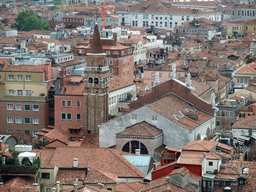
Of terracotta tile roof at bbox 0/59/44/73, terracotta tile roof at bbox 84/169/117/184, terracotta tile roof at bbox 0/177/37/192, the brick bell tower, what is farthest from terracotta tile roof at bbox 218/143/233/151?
terracotta tile roof at bbox 0/59/44/73

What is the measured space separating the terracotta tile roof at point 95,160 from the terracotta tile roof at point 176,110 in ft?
22.3

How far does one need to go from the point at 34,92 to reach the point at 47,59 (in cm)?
882

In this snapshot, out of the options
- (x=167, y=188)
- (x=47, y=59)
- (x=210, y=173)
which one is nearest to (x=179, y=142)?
(x=210, y=173)

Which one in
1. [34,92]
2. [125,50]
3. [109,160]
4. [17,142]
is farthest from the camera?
[125,50]

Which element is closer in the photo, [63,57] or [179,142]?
[179,142]

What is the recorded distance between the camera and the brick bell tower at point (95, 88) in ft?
268

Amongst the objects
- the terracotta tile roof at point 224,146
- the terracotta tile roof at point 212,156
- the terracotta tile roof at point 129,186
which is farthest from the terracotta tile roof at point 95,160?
the terracotta tile roof at point 224,146

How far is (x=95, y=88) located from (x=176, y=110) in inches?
432

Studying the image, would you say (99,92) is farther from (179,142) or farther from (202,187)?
(202,187)

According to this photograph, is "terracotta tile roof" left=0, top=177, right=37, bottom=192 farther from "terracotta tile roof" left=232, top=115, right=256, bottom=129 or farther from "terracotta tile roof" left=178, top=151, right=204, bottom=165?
"terracotta tile roof" left=232, top=115, right=256, bottom=129

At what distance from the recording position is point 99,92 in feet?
269

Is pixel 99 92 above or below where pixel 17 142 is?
above

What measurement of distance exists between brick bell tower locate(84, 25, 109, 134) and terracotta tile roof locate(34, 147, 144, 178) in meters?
14.0

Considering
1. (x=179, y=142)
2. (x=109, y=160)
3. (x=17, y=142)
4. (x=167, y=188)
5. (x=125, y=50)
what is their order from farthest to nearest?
1. (x=125, y=50)
2. (x=17, y=142)
3. (x=179, y=142)
4. (x=109, y=160)
5. (x=167, y=188)
